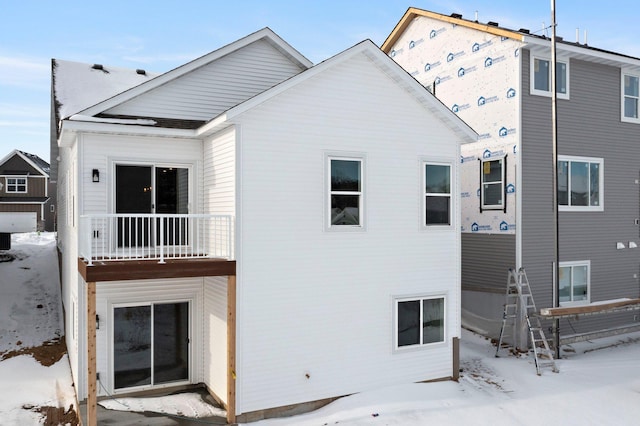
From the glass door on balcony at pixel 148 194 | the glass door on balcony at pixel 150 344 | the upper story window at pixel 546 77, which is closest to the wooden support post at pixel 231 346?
the glass door on balcony at pixel 148 194

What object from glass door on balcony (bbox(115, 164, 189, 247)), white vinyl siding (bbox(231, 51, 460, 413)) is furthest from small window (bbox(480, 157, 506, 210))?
glass door on balcony (bbox(115, 164, 189, 247))

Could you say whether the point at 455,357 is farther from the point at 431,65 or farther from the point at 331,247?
the point at 431,65

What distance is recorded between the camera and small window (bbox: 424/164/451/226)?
12.5 m

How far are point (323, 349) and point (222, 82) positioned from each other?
25.7 ft

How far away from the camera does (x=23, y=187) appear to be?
4400cm

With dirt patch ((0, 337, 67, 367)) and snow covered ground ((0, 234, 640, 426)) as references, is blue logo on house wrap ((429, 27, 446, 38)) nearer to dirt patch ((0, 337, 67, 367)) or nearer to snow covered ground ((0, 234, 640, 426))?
snow covered ground ((0, 234, 640, 426))

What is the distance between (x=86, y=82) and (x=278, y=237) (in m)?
9.78

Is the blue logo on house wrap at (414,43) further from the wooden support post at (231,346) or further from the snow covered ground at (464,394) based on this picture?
the wooden support post at (231,346)

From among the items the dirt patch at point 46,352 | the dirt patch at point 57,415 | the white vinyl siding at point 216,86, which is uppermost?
the white vinyl siding at point 216,86

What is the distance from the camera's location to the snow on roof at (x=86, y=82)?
14.5m

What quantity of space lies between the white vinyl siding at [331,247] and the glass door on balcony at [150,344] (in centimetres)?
240

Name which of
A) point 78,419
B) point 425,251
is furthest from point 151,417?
point 425,251

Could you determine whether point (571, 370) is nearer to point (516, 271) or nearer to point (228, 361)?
point (516, 271)

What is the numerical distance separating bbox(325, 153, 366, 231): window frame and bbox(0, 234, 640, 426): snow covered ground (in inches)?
156
